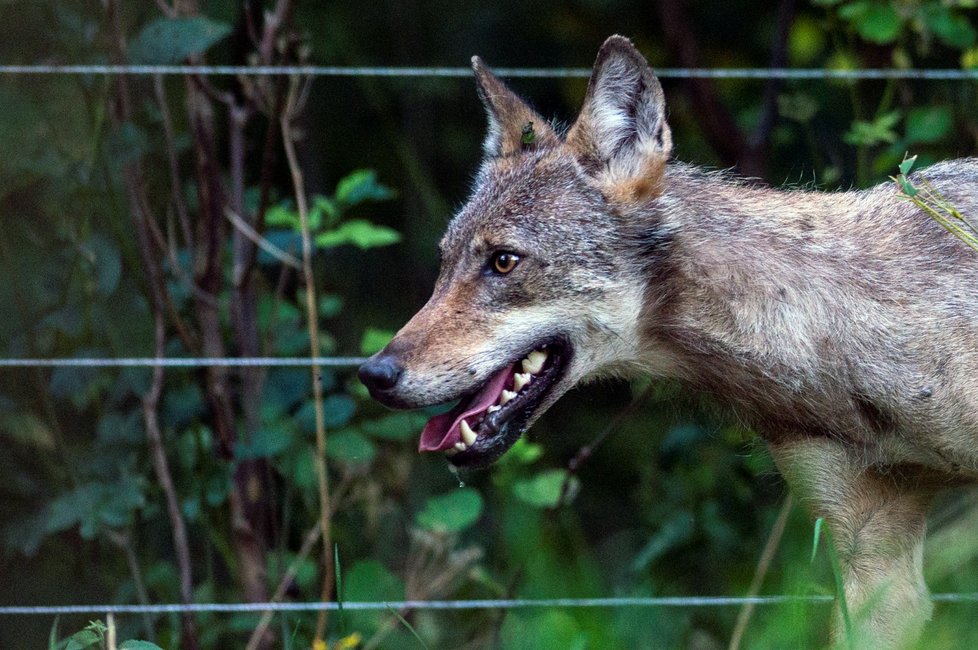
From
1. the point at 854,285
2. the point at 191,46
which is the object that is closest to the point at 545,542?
the point at 854,285

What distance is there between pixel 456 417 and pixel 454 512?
1.44 metres

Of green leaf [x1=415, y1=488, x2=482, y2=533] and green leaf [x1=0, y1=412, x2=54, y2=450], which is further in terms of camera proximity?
green leaf [x1=0, y1=412, x2=54, y2=450]

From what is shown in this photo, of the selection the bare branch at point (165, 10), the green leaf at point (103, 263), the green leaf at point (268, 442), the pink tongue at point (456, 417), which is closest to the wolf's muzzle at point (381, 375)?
the pink tongue at point (456, 417)

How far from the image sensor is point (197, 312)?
486cm

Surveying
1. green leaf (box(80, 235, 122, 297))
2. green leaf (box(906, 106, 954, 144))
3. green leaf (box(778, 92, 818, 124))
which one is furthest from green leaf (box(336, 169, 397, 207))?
green leaf (box(906, 106, 954, 144))

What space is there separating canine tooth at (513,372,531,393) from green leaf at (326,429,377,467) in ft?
4.81

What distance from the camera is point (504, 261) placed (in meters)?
3.31

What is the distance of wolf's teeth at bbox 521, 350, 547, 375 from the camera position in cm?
325

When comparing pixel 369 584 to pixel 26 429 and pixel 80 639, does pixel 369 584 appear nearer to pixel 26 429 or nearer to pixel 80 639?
pixel 26 429

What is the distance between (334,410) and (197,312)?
706 millimetres

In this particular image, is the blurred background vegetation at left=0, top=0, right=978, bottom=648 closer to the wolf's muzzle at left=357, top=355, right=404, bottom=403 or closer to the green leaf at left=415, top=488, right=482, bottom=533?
the green leaf at left=415, top=488, right=482, bottom=533

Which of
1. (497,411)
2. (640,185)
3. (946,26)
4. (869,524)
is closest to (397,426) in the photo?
(497,411)

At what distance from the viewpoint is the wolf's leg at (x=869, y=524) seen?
3311 millimetres

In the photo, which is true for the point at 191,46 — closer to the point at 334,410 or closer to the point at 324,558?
the point at 334,410
